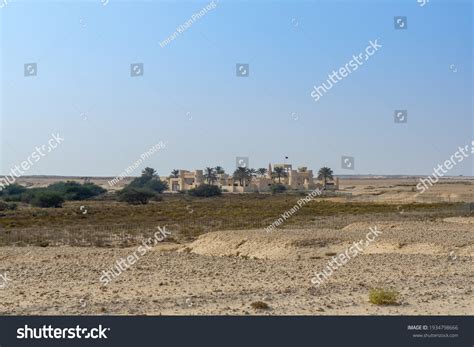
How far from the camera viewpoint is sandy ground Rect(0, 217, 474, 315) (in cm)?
1223

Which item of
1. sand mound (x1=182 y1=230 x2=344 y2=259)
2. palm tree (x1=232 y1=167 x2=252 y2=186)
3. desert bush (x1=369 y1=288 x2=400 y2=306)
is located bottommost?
sand mound (x1=182 y1=230 x2=344 y2=259)

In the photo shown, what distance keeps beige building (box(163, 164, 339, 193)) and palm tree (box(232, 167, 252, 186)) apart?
3.00 feet

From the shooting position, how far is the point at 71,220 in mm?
Result: 46500

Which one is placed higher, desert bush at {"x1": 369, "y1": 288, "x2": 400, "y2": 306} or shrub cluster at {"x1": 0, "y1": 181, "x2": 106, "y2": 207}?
shrub cluster at {"x1": 0, "y1": 181, "x2": 106, "y2": 207}

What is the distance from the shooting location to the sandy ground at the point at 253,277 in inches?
482

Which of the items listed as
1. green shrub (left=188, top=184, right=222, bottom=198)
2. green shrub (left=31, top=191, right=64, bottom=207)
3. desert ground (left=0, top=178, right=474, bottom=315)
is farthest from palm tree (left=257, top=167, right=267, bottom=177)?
desert ground (left=0, top=178, right=474, bottom=315)

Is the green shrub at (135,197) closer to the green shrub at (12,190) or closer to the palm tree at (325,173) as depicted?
the green shrub at (12,190)

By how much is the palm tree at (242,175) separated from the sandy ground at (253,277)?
91.0 meters

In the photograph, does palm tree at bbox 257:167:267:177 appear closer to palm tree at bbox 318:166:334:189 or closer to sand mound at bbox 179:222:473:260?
palm tree at bbox 318:166:334:189

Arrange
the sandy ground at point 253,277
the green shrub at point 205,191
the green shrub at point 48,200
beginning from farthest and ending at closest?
the green shrub at point 205,191 → the green shrub at point 48,200 → the sandy ground at point 253,277

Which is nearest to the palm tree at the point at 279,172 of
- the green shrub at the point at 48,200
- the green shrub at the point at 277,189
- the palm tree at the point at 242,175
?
the palm tree at the point at 242,175

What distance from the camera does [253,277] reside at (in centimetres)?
1680

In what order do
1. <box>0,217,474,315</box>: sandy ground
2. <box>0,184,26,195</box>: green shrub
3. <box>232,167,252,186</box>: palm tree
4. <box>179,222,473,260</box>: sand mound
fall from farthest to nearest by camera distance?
<box>232,167,252,186</box>: palm tree
<box>0,184,26,195</box>: green shrub
<box>179,222,473,260</box>: sand mound
<box>0,217,474,315</box>: sandy ground
